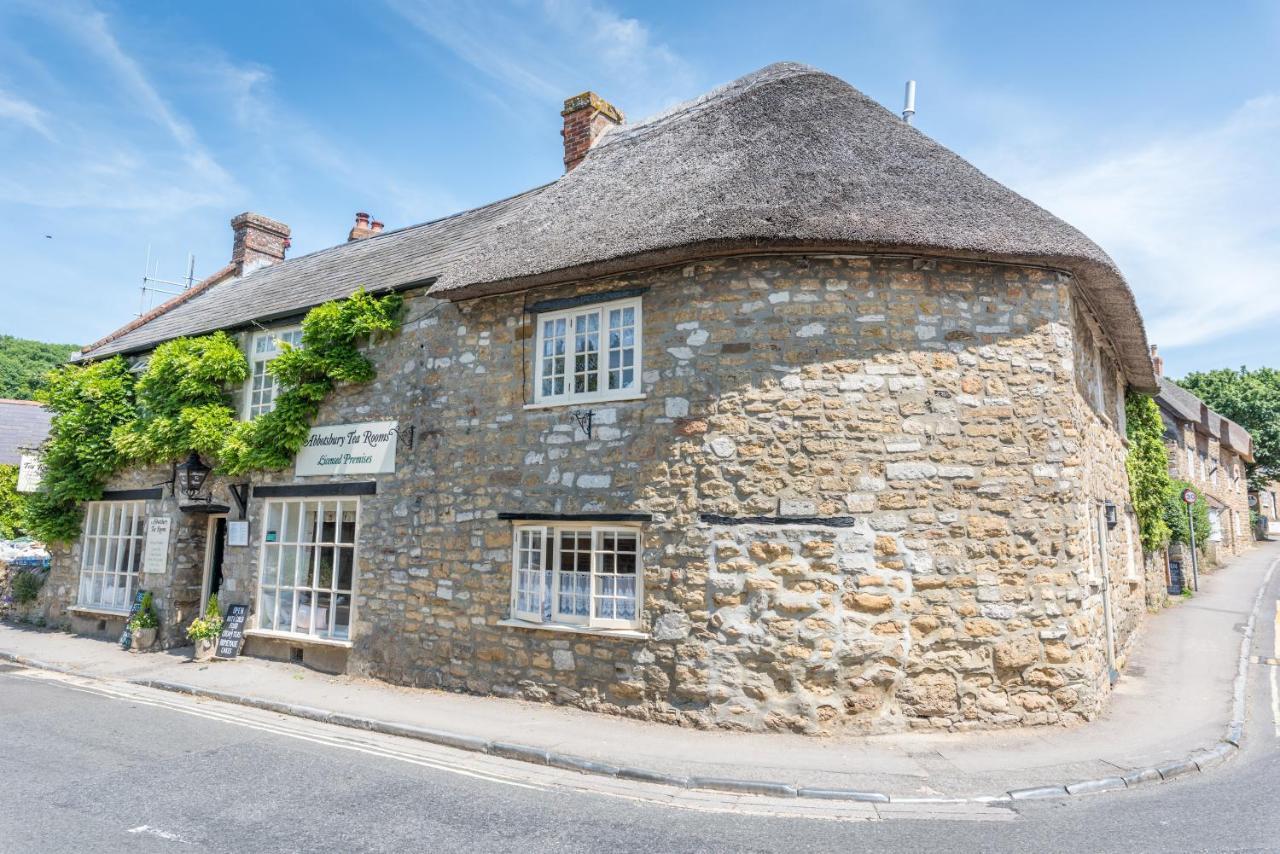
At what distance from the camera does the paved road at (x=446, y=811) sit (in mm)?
5055

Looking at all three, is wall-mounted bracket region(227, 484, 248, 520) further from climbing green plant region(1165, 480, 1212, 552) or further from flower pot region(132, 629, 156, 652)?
climbing green plant region(1165, 480, 1212, 552)

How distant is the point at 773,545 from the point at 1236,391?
42532 mm

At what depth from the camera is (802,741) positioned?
7324mm

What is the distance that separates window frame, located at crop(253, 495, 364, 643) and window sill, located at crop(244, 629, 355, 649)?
14mm

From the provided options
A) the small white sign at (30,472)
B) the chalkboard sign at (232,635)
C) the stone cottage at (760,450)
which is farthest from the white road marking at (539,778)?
the small white sign at (30,472)

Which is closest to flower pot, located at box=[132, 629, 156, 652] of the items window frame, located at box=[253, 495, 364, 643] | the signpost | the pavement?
the pavement

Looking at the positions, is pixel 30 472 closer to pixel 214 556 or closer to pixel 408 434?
pixel 214 556

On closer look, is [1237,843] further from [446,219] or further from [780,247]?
[446,219]

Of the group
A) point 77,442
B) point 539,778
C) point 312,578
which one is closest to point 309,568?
point 312,578

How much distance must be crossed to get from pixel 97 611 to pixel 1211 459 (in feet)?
121

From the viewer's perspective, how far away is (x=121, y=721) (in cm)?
826

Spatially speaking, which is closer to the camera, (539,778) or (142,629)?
(539,778)

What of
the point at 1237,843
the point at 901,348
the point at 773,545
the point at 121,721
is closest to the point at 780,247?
the point at 901,348

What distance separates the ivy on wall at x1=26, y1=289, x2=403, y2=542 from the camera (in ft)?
36.7
